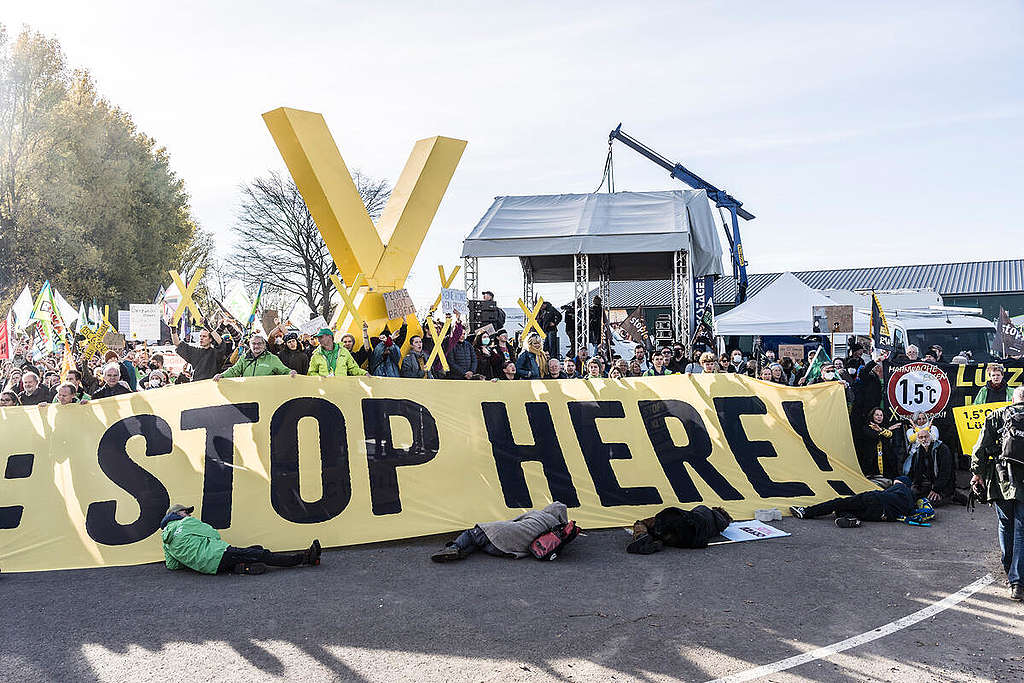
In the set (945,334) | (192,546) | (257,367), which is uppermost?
(257,367)

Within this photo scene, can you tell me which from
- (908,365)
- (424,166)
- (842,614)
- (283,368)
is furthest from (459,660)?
(424,166)

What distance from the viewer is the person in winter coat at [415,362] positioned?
11.5m

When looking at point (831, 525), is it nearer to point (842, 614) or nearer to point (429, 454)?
point (842, 614)

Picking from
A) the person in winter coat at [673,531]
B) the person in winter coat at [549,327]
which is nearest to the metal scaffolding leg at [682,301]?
the person in winter coat at [549,327]

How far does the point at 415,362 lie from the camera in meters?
11.5

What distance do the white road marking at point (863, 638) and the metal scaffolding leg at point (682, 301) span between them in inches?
626

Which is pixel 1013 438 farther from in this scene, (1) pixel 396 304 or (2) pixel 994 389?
(1) pixel 396 304

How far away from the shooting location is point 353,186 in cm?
1284

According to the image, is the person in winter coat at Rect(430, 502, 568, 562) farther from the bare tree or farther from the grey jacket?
the bare tree

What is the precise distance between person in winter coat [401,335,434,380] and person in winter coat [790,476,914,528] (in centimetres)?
544

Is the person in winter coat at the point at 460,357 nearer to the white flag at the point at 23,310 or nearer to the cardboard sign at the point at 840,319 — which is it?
the cardboard sign at the point at 840,319

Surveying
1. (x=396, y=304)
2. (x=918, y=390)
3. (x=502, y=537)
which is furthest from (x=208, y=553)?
(x=918, y=390)

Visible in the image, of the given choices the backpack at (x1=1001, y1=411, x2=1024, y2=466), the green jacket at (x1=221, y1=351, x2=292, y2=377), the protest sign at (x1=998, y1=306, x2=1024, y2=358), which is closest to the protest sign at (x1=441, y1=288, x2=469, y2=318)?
the green jacket at (x1=221, y1=351, x2=292, y2=377)

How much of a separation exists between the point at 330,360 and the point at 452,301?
3991mm
